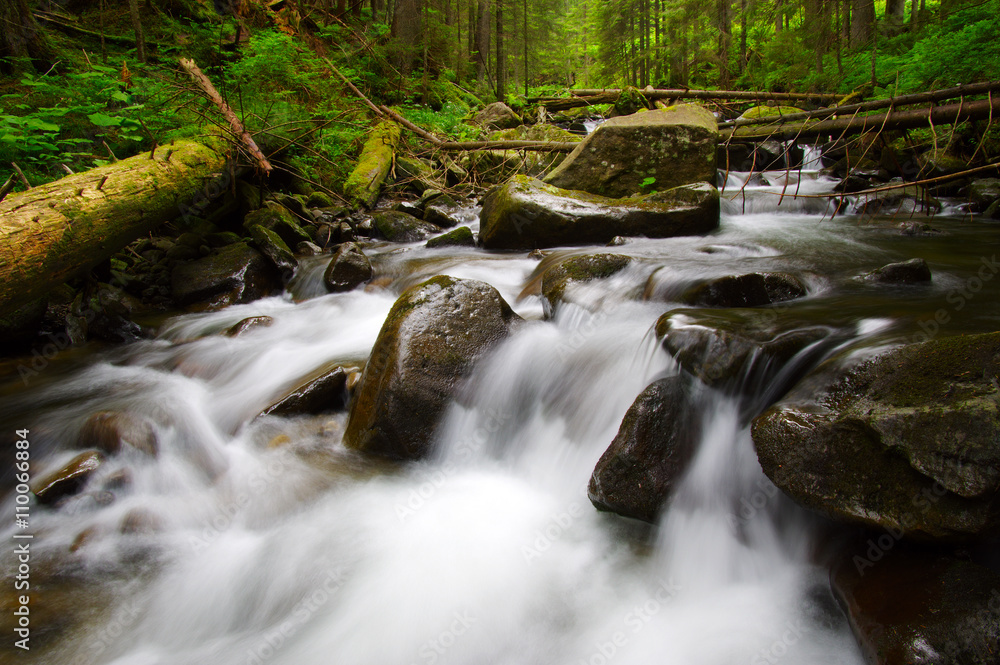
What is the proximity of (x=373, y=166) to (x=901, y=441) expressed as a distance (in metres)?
9.76

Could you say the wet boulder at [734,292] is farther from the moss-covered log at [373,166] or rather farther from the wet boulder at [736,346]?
the moss-covered log at [373,166]

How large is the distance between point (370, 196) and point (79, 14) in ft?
29.3

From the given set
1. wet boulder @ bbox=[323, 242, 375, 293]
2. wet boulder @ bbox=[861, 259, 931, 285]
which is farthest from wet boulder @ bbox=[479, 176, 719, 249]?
wet boulder @ bbox=[861, 259, 931, 285]

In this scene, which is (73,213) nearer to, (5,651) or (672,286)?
(5,651)

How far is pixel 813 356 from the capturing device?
291cm

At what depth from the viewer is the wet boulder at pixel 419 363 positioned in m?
3.60

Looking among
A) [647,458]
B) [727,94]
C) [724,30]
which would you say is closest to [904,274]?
[647,458]

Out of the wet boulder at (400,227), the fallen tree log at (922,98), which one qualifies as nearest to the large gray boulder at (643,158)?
the fallen tree log at (922,98)

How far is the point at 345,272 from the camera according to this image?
253 inches

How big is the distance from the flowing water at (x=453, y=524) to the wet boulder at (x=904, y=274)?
181 mm

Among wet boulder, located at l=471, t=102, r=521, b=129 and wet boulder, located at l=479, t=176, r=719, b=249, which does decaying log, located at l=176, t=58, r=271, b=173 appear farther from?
wet boulder, located at l=471, t=102, r=521, b=129

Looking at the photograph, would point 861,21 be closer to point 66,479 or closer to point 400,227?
point 400,227

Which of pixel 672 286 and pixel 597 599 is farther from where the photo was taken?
pixel 672 286

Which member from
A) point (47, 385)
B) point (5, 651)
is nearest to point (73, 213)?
point (47, 385)
